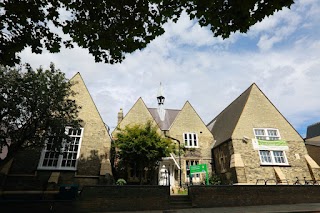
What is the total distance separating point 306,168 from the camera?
2052cm

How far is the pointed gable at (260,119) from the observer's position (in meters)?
21.5

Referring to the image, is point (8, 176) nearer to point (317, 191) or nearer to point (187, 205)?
point (187, 205)

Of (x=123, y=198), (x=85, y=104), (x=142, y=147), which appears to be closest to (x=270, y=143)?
(x=142, y=147)

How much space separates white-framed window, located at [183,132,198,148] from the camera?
23.7 metres

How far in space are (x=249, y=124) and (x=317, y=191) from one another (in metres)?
8.73

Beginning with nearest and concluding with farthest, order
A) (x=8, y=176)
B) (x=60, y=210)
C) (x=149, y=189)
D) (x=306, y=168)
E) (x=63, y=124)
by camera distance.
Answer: (x=60, y=210), (x=149, y=189), (x=63, y=124), (x=8, y=176), (x=306, y=168)

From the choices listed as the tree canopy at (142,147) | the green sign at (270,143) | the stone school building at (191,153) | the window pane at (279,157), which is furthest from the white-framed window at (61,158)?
the window pane at (279,157)

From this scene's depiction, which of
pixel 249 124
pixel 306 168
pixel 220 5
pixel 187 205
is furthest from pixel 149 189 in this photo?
pixel 306 168

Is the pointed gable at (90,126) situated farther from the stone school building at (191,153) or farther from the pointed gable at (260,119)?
the pointed gable at (260,119)

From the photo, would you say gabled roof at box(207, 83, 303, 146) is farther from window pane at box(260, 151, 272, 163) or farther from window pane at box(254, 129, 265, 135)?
window pane at box(260, 151, 272, 163)

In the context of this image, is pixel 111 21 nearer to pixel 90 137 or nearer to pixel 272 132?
pixel 90 137

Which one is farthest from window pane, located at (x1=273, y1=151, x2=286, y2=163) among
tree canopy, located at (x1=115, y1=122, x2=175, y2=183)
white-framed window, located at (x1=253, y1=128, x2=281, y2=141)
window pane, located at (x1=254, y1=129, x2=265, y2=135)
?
tree canopy, located at (x1=115, y1=122, x2=175, y2=183)

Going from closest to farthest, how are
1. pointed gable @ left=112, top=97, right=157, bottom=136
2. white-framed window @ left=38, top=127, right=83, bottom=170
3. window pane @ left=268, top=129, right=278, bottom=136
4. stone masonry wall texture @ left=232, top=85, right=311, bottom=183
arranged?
white-framed window @ left=38, top=127, right=83, bottom=170, stone masonry wall texture @ left=232, top=85, right=311, bottom=183, window pane @ left=268, top=129, right=278, bottom=136, pointed gable @ left=112, top=97, right=157, bottom=136

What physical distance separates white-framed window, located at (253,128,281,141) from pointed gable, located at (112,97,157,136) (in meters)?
11.4
